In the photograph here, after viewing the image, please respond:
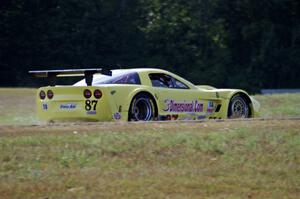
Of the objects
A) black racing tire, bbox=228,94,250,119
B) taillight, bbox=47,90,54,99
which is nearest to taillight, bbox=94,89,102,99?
taillight, bbox=47,90,54,99

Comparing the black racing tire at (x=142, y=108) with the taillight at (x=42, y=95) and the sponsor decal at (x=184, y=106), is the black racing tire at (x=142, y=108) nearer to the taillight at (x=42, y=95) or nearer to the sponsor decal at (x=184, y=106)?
the sponsor decal at (x=184, y=106)

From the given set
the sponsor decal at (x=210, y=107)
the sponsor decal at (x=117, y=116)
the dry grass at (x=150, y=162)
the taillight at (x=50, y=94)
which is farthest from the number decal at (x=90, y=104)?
the sponsor decal at (x=210, y=107)

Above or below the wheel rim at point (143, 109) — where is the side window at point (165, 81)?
above

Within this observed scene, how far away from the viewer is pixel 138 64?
48.3 meters

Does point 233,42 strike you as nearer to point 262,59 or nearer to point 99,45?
point 262,59

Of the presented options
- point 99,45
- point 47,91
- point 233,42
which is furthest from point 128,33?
point 47,91

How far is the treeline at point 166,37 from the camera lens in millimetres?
45375

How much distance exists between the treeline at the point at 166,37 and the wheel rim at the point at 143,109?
28.9 m

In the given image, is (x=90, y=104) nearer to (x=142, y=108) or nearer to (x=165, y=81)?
(x=142, y=108)

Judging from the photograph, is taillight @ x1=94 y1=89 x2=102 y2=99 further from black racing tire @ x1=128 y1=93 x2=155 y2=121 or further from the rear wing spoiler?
black racing tire @ x1=128 y1=93 x2=155 y2=121

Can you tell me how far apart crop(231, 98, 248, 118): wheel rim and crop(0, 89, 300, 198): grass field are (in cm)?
453

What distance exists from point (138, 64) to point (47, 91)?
33595 mm

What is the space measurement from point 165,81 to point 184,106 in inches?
26.3

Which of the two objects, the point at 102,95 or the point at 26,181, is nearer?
the point at 26,181
